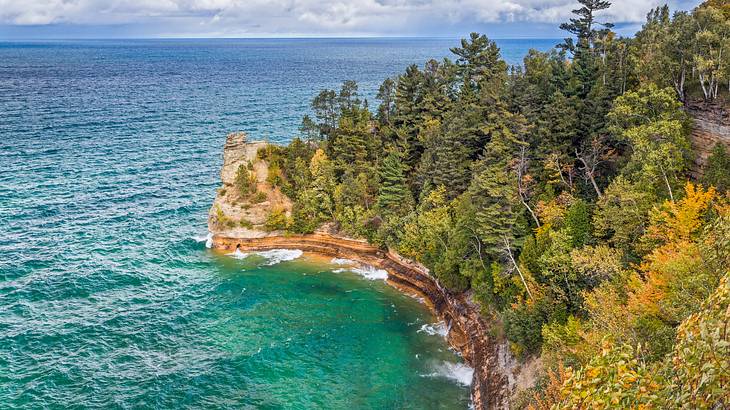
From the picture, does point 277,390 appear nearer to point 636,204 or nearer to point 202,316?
point 202,316

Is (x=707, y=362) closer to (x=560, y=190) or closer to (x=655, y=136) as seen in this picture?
(x=655, y=136)

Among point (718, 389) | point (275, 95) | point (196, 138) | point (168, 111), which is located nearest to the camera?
point (718, 389)

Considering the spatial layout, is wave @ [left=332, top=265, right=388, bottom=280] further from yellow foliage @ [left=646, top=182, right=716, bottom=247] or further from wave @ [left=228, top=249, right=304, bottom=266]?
yellow foliage @ [left=646, top=182, right=716, bottom=247]

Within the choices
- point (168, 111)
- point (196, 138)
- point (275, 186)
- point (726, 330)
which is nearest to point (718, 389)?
point (726, 330)

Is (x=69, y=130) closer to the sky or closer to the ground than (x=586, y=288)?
closer to the sky

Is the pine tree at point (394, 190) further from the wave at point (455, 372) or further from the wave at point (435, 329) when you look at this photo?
the wave at point (455, 372)

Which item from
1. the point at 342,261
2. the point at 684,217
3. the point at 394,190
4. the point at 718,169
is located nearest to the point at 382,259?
the point at 342,261
